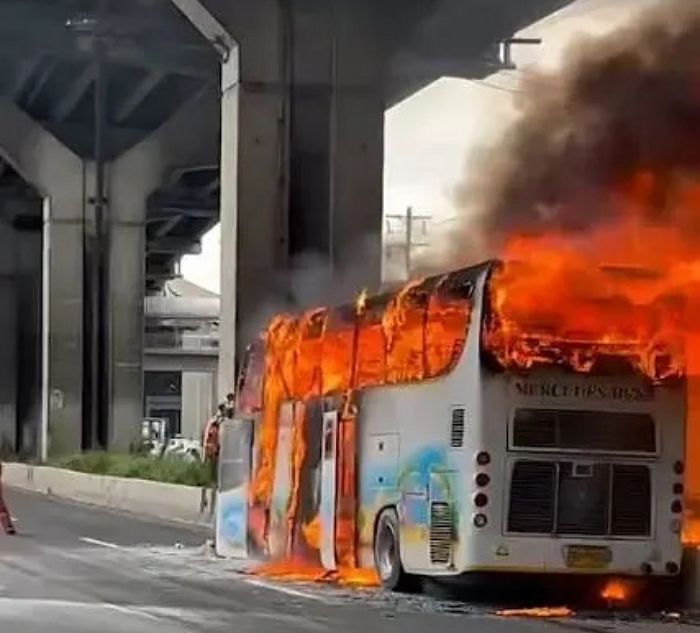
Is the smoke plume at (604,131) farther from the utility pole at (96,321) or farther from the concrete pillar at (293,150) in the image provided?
the utility pole at (96,321)

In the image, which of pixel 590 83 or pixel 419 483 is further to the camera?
pixel 590 83

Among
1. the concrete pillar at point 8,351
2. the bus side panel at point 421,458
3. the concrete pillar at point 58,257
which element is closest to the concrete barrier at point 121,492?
the concrete pillar at point 58,257

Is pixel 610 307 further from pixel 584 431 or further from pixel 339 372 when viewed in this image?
pixel 339 372

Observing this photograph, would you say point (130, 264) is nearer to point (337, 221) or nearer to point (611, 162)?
point (337, 221)

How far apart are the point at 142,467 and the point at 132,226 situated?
627 inches

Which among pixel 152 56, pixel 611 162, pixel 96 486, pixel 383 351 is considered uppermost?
pixel 152 56

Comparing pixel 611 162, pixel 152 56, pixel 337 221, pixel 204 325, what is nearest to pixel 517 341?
pixel 611 162

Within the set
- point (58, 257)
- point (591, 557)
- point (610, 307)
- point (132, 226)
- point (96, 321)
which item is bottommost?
point (591, 557)

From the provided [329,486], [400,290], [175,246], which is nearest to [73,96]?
[175,246]

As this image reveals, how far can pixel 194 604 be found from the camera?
16953 mm

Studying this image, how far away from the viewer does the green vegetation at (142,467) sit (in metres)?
35.2

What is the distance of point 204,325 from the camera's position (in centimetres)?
11300

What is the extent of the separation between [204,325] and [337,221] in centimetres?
8283

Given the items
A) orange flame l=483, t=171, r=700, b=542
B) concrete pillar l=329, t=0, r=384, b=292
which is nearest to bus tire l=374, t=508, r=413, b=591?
orange flame l=483, t=171, r=700, b=542
